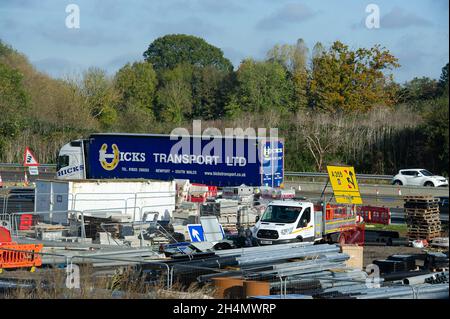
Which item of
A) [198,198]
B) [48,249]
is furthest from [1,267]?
[198,198]

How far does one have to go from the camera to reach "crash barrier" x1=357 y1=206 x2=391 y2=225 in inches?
1264

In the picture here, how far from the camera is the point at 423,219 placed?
92.7ft

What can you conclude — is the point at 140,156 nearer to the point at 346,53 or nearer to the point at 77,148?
the point at 77,148

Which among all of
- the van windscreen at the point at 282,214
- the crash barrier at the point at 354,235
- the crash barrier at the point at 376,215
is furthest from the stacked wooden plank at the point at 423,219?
the van windscreen at the point at 282,214

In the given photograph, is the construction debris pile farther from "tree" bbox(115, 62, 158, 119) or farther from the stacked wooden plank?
"tree" bbox(115, 62, 158, 119)

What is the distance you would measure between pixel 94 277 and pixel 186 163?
25.5 metres

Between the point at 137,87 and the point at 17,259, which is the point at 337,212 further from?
the point at 137,87

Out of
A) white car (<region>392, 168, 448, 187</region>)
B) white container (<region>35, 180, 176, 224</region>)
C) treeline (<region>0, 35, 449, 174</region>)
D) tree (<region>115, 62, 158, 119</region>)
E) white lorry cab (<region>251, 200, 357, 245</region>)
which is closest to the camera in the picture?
white lorry cab (<region>251, 200, 357, 245</region>)

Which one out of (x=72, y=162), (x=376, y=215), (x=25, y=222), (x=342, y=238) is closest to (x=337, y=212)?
(x=342, y=238)

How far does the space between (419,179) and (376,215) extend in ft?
55.9

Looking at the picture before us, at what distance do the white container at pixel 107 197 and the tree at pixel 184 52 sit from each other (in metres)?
99.7

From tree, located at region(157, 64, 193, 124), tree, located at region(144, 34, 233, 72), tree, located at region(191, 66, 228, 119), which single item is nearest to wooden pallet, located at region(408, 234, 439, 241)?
tree, located at region(157, 64, 193, 124)

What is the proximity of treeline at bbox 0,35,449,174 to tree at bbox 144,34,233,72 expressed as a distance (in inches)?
829

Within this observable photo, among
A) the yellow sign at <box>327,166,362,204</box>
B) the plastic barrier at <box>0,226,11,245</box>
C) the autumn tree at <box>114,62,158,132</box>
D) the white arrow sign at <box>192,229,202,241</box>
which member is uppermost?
the autumn tree at <box>114,62,158,132</box>
